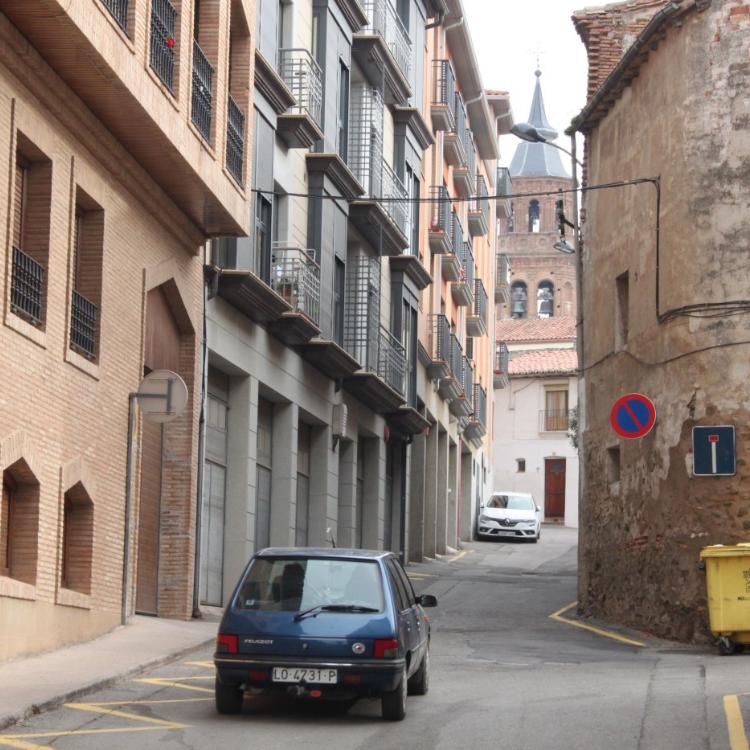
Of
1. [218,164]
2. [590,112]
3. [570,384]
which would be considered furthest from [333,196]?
[570,384]

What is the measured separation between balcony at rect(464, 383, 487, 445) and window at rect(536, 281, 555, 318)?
47173 millimetres

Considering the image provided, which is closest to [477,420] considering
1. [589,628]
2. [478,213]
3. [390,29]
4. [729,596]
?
[478,213]

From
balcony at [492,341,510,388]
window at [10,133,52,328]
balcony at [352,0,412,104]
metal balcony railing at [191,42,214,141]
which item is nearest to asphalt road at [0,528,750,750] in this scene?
window at [10,133,52,328]

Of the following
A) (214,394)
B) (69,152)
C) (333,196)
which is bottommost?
(214,394)

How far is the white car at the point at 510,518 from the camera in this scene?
52469 mm

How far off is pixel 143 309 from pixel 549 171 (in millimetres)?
96061

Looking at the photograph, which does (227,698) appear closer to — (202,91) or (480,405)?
(202,91)

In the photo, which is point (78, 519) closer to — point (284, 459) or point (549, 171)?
point (284, 459)

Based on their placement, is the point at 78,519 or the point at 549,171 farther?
the point at 549,171

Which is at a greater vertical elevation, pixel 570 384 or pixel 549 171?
pixel 549 171

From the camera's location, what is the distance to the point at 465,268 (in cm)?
4962

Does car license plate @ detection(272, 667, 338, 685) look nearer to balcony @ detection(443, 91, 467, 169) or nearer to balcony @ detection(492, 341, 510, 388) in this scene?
balcony @ detection(443, 91, 467, 169)

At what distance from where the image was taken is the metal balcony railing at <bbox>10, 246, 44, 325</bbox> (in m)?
16.7

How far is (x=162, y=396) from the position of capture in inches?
765
